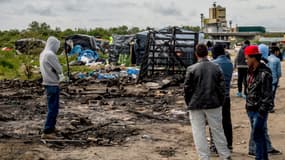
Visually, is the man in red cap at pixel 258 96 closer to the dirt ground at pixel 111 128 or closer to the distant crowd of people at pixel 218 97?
the distant crowd of people at pixel 218 97

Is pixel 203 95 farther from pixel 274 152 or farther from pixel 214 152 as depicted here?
pixel 274 152

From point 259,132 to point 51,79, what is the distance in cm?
425

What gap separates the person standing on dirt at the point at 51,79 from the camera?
948 centimetres

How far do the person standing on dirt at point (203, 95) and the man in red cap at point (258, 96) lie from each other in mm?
461

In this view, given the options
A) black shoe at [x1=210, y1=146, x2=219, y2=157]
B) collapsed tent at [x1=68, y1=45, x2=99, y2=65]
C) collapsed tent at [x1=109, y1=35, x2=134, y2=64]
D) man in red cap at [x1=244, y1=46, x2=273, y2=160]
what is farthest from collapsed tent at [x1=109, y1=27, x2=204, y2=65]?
man in red cap at [x1=244, y1=46, x2=273, y2=160]

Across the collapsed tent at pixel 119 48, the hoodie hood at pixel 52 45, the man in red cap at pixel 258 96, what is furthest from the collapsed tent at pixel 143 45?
the man in red cap at pixel 258 96

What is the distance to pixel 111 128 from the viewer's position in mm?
10656

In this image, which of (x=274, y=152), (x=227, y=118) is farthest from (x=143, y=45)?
(x=274, y=152)

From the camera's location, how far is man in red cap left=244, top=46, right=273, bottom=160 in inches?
275

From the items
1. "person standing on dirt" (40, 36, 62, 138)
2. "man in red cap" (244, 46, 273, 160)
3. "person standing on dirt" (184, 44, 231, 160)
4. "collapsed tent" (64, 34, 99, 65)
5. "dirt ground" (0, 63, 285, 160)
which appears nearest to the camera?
"man in red cap" (244, 46, 273, 160)

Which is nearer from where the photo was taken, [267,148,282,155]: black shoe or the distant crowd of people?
the distant crowd of people

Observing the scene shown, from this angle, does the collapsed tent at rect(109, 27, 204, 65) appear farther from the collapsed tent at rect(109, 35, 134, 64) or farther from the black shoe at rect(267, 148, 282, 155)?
the black shoe at rect(267, 148, 282, 155)

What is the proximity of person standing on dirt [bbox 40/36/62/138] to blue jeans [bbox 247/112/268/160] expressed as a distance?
401cm

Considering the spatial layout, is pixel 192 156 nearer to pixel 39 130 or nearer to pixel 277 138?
pixel 277 138
